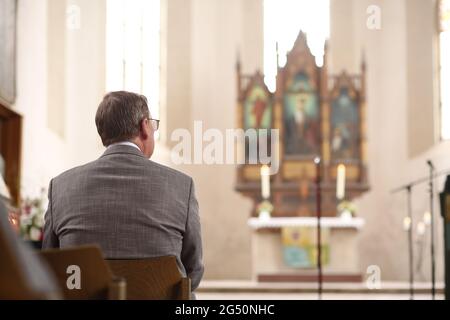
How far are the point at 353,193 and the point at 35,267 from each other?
1067 centimetres

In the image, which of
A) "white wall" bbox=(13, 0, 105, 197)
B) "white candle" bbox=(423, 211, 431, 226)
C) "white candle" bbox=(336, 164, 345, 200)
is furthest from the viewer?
"white candle" bbox=(423, 211, 431, 226)

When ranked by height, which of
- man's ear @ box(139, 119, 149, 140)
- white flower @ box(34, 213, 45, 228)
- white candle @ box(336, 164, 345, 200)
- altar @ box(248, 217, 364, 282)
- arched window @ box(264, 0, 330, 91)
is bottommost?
altar @ box(248, 217, 364, 282)

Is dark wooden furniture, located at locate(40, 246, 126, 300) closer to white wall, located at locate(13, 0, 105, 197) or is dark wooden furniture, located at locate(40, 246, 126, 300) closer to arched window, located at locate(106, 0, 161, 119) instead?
white wall, located at locate(13, 0, 105, 197)

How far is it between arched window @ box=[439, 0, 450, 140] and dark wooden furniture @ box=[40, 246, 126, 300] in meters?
11.2

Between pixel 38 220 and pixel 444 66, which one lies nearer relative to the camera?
pixel 38 220

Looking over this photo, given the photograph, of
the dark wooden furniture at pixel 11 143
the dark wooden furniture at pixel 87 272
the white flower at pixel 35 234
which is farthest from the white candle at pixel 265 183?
the dark wooden furniture at pixel 87 272

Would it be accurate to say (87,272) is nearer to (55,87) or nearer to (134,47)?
(55,87)

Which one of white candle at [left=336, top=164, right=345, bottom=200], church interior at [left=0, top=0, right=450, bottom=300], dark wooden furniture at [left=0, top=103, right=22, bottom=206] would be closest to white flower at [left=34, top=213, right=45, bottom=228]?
dark wooden furniture at [left=0, top=103, right=22, bottom=206]

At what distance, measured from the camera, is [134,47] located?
41.4ft

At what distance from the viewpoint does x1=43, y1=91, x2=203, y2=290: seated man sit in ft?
8.45

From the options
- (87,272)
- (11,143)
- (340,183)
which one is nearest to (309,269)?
(340,183)

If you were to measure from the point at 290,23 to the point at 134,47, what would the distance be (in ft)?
8.13

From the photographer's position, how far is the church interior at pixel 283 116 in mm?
10766
